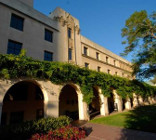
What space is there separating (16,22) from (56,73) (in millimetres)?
8668

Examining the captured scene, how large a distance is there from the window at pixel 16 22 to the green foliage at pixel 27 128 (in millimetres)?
11166

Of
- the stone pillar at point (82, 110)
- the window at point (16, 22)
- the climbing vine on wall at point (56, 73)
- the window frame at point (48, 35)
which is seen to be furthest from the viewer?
the window frame at point (48, 35)

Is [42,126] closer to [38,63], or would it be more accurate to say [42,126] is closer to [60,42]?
[38,63]

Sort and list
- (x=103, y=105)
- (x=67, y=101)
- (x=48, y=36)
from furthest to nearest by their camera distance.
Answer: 1. (x=67, y=101)
2. (x=48, y=36)
3. (x=103, y=105)

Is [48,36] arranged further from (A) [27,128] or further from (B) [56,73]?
(A) [27,128]

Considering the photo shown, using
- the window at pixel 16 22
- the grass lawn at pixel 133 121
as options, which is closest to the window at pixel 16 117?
the grass lawn at pixel 133 121

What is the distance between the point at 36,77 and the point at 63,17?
13.7m

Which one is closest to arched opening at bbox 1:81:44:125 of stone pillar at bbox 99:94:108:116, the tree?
stone pillar at bbox 99:94:108:116

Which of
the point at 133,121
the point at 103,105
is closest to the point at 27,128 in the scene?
the point at 133,121

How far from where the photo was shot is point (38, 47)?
47.6ft

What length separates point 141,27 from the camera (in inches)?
705

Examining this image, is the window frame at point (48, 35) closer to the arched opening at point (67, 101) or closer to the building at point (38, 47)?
the building at point (38, 47)

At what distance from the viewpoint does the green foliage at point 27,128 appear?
20.7 ft

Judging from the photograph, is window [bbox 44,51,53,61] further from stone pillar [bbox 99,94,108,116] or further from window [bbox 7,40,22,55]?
stone pillar [bbox 99,94,108,116]
